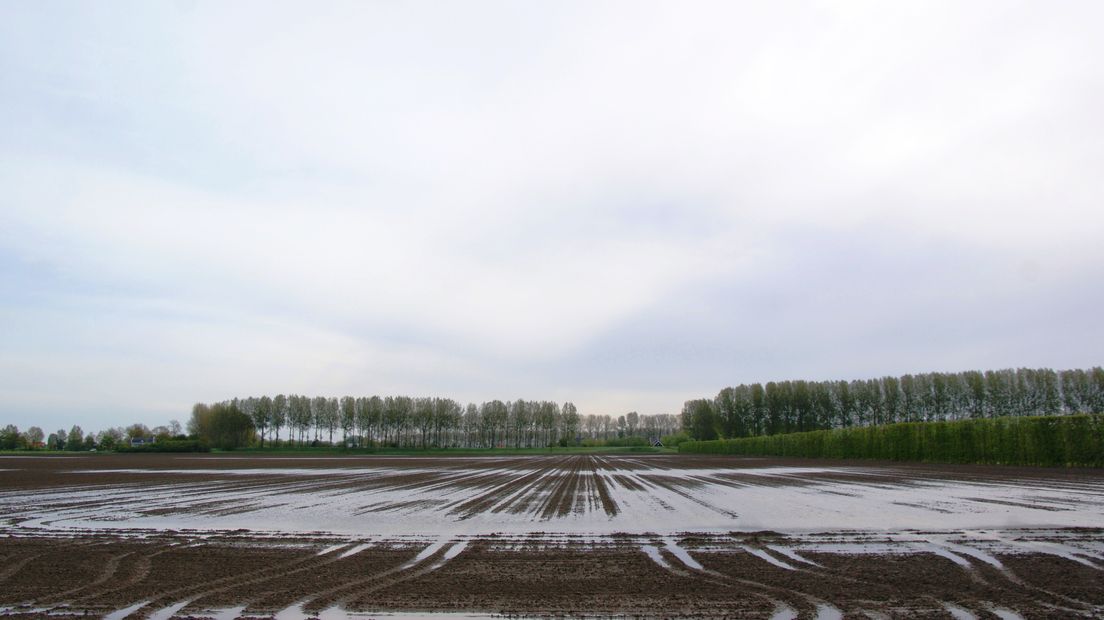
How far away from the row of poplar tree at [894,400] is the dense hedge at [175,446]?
101284 millimetres

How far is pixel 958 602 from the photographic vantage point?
20.4ft

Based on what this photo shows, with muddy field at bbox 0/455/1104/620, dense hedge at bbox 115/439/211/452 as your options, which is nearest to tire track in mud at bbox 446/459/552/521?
muddy field at bbox 0/455/1104/620

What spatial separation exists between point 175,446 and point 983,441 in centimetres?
11207

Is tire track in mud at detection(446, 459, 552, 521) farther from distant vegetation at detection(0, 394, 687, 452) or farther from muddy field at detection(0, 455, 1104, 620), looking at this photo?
distant vegetation at detection(0, 394, 687, 452)

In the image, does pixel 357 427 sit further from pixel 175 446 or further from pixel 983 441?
pixel 983 441

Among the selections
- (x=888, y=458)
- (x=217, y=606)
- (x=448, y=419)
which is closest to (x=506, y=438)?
(x=448, y=419)

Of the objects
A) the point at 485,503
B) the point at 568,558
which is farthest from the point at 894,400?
the point at 568,558

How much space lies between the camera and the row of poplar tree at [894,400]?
3868 inches

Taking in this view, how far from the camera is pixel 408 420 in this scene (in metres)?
150

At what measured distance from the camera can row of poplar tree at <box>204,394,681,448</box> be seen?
141125 mm

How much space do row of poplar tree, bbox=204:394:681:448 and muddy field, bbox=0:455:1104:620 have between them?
123 m

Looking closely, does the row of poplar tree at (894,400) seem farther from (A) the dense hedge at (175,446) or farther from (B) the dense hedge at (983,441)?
(A) the dense hedge at (175,446)

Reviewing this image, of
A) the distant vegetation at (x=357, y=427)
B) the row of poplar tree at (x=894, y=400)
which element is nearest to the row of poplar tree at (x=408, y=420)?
the distant vegetation at (x=357, y=427)

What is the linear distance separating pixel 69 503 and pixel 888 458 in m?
49.8
